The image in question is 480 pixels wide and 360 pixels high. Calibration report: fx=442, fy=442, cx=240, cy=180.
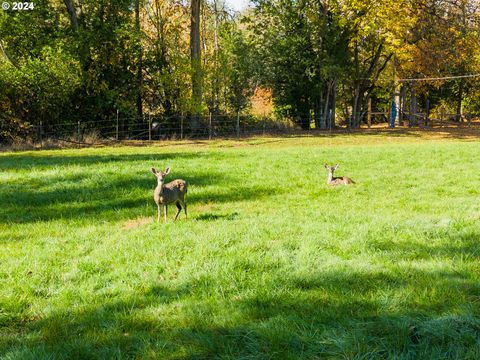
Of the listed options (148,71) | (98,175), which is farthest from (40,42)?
(98,175)

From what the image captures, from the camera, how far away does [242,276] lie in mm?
4641

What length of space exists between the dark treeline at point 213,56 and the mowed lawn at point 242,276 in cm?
1664

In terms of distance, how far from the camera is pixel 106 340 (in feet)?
11.3

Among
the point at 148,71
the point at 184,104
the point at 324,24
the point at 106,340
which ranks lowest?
the point at 106,340

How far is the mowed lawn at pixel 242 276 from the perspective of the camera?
3312 mm

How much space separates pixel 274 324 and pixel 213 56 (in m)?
30.1

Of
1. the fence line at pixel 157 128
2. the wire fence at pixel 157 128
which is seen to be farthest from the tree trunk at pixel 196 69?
the fence line at pixel 157 128

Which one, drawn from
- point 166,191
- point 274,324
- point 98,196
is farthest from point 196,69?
point 274,324

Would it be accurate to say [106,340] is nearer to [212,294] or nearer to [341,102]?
[212,294]

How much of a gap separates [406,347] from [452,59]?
36511 millimetres

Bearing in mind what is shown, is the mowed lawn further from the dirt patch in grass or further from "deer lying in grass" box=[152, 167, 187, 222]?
"deer lying in grass" box=[152, 167, 187, 222]

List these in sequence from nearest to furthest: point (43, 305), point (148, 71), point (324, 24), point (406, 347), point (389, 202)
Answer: point (406, 347), point (43, 305), point (389, 202), point (148, 71), point (324, 24)

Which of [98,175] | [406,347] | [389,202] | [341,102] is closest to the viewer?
[406,347]

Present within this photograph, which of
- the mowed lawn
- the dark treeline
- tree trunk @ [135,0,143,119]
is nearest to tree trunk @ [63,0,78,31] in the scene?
the dark treeline
